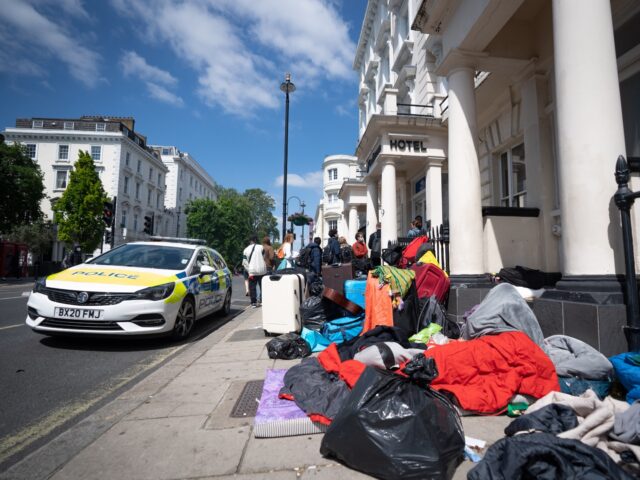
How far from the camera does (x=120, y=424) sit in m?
2.59

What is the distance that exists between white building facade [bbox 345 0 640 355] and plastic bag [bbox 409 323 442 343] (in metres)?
0.78

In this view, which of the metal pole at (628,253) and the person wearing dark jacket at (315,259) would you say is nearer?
the metal pole at (628,253)

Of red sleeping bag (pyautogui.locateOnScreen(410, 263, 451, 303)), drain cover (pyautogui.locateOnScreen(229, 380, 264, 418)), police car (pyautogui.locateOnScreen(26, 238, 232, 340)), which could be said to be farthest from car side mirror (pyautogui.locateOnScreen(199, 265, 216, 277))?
red sleeping bag (pyautogui.locateOnScreen(410, 263, 451, 303))

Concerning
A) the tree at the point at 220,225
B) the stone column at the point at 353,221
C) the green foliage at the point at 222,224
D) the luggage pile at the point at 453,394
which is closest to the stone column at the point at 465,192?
the luggage pile at the point at 453,394

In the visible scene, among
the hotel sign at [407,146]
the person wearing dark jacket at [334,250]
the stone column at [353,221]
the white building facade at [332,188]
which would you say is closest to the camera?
the person wearing dark jacket at [334,250]

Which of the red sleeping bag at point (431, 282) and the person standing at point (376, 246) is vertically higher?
the person standing at point (376, 246)

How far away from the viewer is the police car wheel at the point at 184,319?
18.2ft

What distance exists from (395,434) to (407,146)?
11021mm

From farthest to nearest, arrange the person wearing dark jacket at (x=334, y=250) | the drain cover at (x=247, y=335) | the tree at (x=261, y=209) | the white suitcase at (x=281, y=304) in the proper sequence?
1. the tree at (x=261, y=209)
2. the person wearing dark jacket at (x=334, y=250)
3. the drain cover at (x=247, y=335)
4. the white suitcase at (x=281, y=304)

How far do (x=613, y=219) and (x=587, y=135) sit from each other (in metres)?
0.91

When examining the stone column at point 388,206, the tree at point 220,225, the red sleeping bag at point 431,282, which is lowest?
the red sleeping bag at point 431,282

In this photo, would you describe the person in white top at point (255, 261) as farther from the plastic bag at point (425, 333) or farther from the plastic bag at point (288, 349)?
the plastic bag at point (425, 333)

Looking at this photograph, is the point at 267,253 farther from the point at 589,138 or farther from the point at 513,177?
the point at 589,138

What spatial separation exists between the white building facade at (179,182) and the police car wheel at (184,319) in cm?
5960
